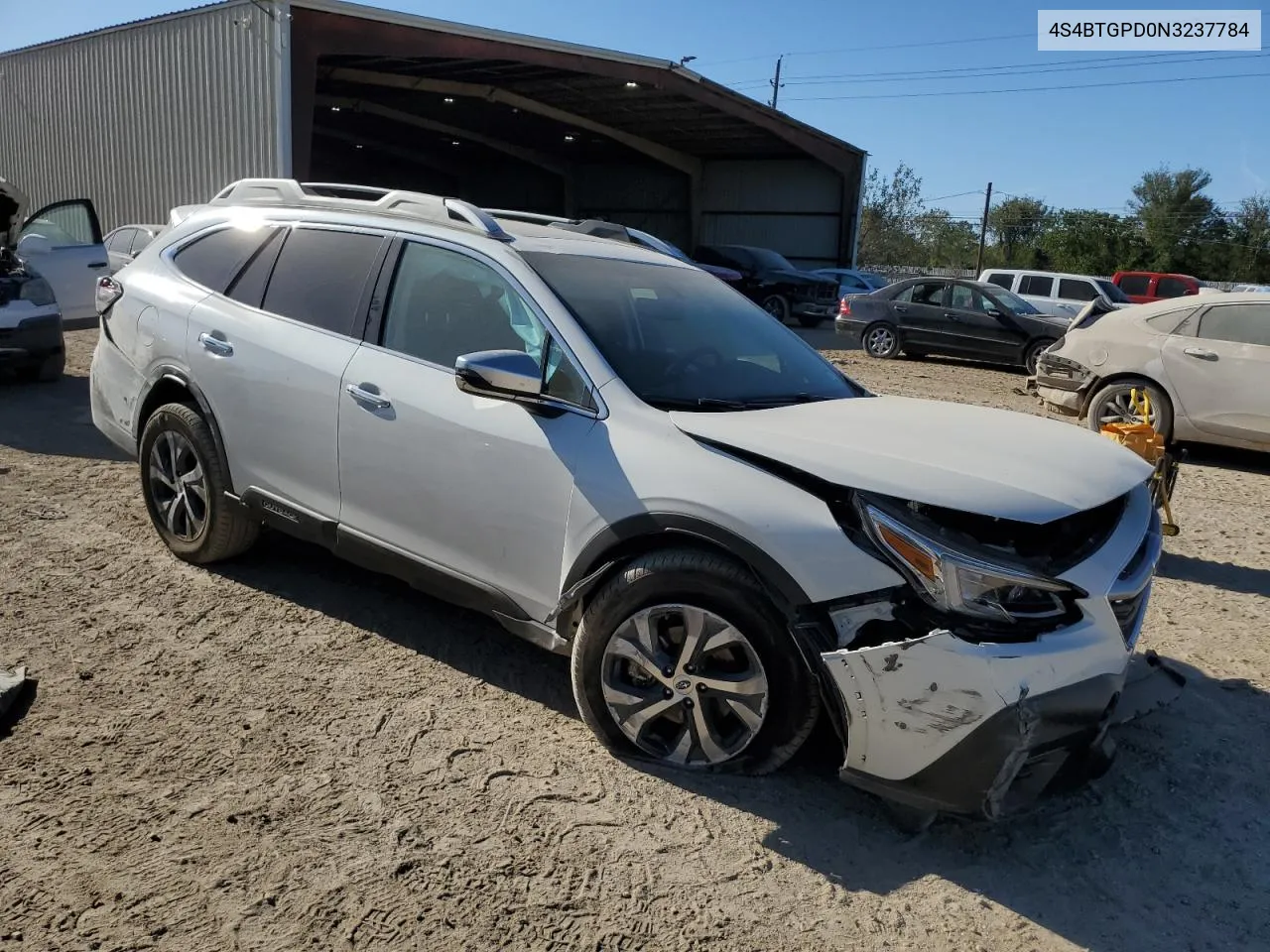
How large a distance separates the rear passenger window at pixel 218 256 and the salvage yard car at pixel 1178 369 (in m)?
7.20

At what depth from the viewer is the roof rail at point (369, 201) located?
3.98 meters

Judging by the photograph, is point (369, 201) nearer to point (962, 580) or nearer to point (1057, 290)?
point (962, 580)

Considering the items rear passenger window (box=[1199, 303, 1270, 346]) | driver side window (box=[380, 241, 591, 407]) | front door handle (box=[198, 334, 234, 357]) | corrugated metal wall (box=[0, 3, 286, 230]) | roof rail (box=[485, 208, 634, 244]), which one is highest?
corrugated metal wall (box=[0, 3, 286, 230])

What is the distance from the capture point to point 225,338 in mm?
4406

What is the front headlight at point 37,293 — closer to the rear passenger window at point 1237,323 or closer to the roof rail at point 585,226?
the roof rail at point 585,226

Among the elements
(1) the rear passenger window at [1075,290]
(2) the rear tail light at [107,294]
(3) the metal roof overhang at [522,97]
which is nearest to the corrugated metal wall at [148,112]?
(3) the metal roof overhang at [522,97]

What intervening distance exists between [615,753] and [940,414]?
1.68 metres

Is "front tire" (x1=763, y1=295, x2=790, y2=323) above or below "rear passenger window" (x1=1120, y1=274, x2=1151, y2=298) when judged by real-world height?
below

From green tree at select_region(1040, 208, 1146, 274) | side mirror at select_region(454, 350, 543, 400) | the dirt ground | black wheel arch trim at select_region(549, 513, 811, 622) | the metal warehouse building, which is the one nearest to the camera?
the dirt ground

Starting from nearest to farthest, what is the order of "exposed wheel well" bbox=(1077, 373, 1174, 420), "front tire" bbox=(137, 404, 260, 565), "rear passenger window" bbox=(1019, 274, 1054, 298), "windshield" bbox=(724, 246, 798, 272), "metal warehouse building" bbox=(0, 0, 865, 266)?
1. "front tire" bbox=(137, 404, 260, 565)
2. "exposed wheel well" bbox=(1077, 373, 1174, 420)
3. "metal warehouse building" bbox=(0, 0, 865, 266)
4. "rear passenger window" bbox=(1019, 274, 1054, 298)
5. "windshield" bbox=(724, 246, 798, 272)

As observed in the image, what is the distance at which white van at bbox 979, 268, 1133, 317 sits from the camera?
59.6 feet

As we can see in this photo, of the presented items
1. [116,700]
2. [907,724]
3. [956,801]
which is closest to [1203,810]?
[956,801]

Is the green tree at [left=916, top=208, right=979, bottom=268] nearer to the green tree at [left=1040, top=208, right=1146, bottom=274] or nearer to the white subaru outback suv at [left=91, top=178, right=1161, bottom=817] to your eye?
the green tree at [left=1040, top=208, right=1146, bottom=274]

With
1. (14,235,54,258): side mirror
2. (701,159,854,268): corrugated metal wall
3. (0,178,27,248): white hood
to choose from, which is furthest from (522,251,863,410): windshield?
(701,159,854,268): corrugated metal wall
